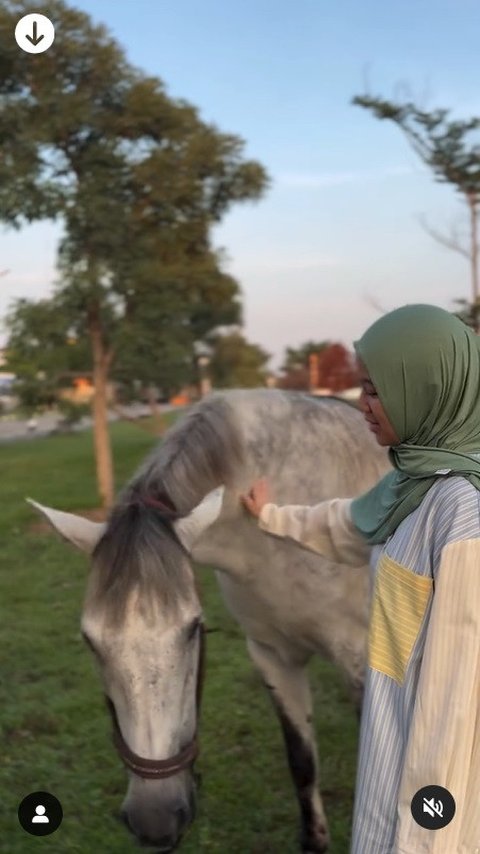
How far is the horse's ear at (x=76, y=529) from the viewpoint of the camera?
204 cm

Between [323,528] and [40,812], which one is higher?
[323,528]

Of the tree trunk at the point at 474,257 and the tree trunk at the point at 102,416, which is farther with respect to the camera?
the tree trunk at the point at 102,416

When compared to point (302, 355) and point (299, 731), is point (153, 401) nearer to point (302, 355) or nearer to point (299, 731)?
point (302, 355)

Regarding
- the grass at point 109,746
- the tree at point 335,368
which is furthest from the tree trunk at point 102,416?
the tree at point 335,368

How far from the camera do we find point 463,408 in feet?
4.58

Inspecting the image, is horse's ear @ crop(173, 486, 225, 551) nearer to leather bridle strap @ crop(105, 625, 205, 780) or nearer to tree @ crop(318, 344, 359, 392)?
leather bridle strap @ crop(105, 625, 205, 780)

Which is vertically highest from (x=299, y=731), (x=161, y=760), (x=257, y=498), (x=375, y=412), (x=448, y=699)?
(x=375, y=412)

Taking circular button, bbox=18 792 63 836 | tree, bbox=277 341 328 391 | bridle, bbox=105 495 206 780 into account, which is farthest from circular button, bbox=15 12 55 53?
tree, bbox=277 341 328 391

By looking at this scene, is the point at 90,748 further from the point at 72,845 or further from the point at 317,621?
the point at 317,621

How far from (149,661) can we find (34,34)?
5.51 feet

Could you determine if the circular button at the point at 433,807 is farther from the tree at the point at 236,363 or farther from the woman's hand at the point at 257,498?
the tree at the point at 236,363

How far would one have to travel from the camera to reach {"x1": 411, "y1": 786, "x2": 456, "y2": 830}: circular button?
49.5 inches

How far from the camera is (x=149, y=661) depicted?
1.81 m

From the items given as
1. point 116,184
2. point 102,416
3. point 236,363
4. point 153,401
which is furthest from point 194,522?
point 153,401
